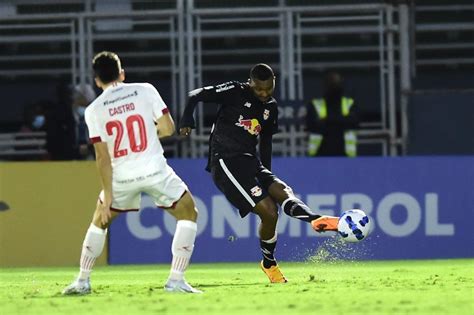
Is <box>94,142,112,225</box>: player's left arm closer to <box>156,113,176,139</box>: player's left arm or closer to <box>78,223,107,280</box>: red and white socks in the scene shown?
<box>78,223,107,280</box>: red and white socks

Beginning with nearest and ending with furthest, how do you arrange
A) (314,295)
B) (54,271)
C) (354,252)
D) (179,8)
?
Answer: 1. (314,295)
2. (54,271)
3. (354,252)
4. (179,8)

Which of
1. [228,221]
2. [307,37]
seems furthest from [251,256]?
[307,37]

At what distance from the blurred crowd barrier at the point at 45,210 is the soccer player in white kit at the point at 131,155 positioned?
20.5 ft

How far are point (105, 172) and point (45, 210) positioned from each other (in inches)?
266

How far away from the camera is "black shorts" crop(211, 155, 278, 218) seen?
1221cm

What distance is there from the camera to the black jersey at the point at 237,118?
12.4 metres

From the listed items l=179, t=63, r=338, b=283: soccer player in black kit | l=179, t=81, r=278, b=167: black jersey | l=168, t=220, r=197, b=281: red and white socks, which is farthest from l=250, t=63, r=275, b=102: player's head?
l=168, t=220, r=197, b=281: red and white socks

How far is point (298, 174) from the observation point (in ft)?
56.2

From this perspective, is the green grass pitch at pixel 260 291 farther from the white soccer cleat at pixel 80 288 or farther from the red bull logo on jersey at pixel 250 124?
the red bull logo on jersey at pixel 250 124

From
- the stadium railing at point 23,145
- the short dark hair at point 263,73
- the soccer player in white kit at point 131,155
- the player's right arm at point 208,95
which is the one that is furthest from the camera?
the stadium railing at point 23,145

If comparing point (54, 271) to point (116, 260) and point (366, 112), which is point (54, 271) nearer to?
point (116, 260)

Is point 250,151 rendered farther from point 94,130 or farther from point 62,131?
point 62,131

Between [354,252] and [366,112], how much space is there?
4.84 m

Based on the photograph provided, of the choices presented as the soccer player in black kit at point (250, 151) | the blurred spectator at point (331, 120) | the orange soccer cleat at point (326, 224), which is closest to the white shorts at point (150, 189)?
the orange soccer cleat at point (326, 224)
